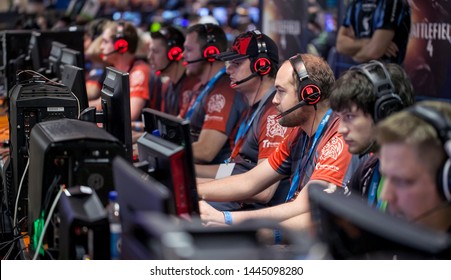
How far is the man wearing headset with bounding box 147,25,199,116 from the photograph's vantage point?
19.3ft

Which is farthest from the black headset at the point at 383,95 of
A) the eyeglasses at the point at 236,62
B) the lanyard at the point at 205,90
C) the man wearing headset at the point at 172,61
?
the man wearing headset at the point at 172,61

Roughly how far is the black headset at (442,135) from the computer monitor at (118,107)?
3.93 ft

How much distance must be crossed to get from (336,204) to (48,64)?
4470 mm

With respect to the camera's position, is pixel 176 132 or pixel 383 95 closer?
pixel 176 132

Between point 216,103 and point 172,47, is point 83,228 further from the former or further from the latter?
point 172,47

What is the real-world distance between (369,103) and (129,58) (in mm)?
4193

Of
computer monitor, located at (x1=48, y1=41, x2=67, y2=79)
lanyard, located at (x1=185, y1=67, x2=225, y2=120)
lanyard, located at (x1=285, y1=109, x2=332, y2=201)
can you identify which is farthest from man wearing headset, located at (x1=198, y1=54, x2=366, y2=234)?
computer monitor, located at (x1=48, y1=41, x2=67, y2=79)

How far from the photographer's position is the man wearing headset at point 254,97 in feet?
13.0

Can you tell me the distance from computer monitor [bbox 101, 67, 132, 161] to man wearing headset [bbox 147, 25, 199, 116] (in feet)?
8.57

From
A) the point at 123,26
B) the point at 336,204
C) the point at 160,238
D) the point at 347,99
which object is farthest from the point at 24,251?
the point at 123,26

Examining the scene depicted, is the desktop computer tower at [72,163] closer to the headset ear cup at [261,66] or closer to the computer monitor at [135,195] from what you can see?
the computer monitor at [135,195]

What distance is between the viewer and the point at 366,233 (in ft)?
5.13

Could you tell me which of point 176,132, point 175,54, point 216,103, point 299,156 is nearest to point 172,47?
point 175,54

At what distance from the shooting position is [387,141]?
1.94 metres
